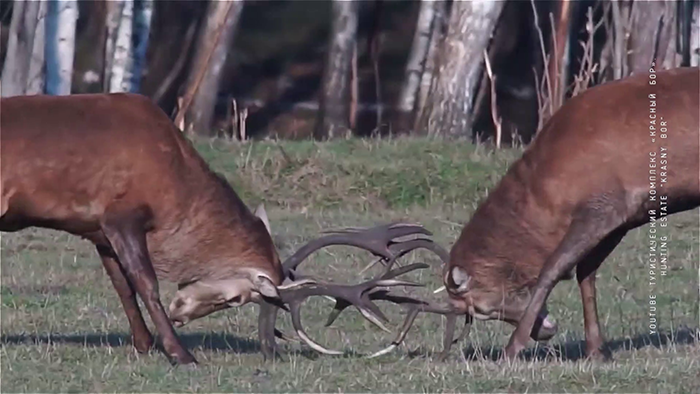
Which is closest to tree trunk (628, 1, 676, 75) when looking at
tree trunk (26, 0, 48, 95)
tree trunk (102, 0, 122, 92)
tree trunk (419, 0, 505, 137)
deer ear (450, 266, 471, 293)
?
tree trunk (419, 0, 505, 137)

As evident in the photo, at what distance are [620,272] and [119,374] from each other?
5.58 metres

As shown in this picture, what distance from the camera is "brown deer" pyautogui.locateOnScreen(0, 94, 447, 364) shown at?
9.02 m

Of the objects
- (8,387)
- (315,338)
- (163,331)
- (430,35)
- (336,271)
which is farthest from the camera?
(430,35)

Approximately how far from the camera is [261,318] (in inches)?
359

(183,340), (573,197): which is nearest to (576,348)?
(573,197)

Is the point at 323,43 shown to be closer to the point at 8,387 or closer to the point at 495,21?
the point at 495,21

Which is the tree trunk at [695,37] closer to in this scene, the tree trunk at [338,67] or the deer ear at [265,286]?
the tree trunk at [338,67]

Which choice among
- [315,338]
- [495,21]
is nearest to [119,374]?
[315,338]

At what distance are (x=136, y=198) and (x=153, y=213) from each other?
5.2 inches

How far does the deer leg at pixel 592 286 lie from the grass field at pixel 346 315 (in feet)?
0.52

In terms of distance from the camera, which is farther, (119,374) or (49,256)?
(49,256)

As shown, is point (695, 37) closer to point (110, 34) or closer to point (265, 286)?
point (110, 34)

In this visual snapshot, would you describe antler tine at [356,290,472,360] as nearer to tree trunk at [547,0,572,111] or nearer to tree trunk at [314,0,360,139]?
tree trunk at [547,0,572,111]

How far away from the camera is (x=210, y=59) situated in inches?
878
